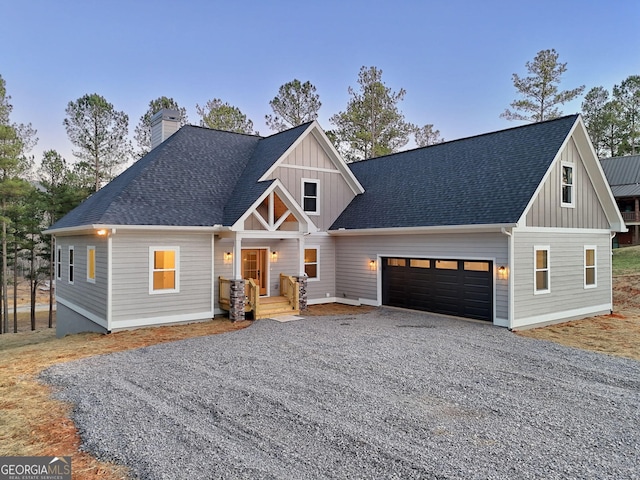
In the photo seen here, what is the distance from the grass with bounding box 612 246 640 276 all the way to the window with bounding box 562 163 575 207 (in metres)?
10.5

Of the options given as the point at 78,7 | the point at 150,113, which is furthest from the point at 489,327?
the point at 150,113

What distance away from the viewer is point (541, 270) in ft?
39.1

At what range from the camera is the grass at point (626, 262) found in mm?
20422

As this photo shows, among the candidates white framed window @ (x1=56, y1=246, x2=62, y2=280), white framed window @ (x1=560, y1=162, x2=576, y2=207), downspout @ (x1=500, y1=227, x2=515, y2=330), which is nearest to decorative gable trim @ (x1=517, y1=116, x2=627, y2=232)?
white framed window @ (x1=560, y1=162, x2=576, y2=207)

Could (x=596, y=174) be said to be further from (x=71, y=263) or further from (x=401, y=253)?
(x=71, y=263)

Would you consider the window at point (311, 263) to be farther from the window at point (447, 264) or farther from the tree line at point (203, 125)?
the tree line at point (203, 125)

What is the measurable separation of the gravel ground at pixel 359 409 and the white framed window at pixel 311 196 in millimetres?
7133

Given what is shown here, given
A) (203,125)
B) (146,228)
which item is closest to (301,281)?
(146,228)

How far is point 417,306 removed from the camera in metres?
13.6

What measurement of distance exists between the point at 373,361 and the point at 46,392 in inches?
219

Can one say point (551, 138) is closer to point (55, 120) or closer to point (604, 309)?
point (604, 309)

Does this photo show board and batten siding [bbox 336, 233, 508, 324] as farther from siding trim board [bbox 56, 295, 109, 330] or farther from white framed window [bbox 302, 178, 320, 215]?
siding trim board [bbox 56, 295, 109, 330]

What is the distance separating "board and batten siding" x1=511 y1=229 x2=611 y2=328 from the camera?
1122 cm

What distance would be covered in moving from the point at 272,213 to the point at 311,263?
11.9 feet
